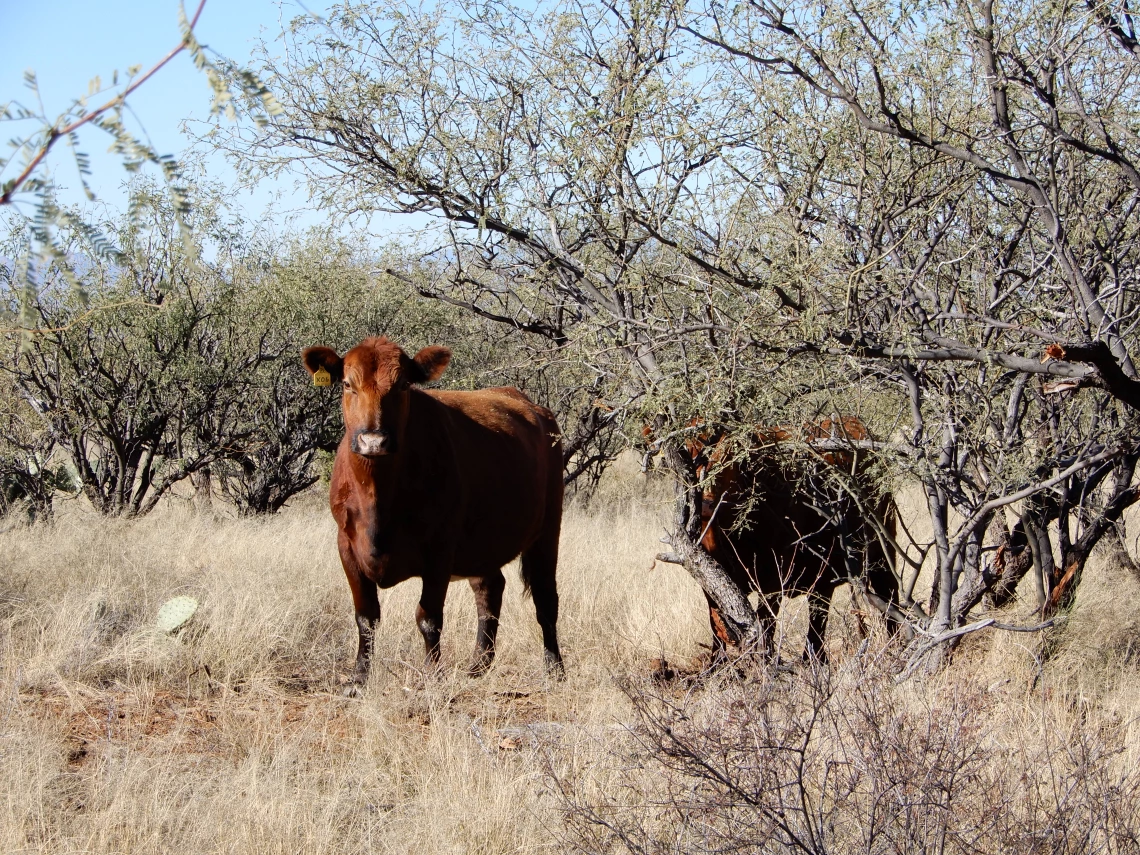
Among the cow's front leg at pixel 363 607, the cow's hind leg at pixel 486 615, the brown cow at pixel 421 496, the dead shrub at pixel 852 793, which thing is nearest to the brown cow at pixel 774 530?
the brown cow at pixel 421 496

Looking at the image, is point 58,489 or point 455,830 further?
point 58,489

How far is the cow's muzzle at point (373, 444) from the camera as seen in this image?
213 inches

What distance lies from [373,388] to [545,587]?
2.08 metres

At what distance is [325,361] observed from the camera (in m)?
5.97

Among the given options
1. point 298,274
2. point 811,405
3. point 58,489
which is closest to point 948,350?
point 811,405

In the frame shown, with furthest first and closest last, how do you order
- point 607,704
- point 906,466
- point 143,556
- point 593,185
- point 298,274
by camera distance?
point 298,274 < point 143,556 < point 593,185 < point 607,704 < point 906,466

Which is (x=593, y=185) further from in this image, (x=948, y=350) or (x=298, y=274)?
(x=298, y=274)

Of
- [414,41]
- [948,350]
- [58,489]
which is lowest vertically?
[58,489]

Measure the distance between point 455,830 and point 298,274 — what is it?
901 centimetres

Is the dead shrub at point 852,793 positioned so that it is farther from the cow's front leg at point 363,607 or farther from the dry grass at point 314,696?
the cow's front leg at point 363,607

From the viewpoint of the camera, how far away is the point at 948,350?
367 cm

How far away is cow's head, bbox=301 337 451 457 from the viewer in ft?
17.9

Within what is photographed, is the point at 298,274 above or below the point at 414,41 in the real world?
below

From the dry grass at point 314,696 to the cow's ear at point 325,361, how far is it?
148cm
